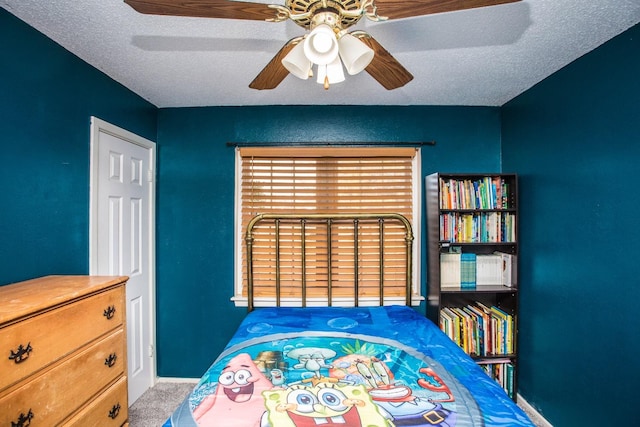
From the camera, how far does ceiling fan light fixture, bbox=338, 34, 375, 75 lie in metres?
1.05

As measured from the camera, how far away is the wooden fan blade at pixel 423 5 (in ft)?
3.03

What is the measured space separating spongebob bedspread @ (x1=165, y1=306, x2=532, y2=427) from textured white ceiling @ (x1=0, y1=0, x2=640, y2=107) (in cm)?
159

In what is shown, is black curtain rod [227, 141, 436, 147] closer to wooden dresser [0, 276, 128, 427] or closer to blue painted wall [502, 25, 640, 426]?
blue painted wall [502, 25, 640, 426]

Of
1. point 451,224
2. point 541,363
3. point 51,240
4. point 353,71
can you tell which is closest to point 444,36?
point 353,71

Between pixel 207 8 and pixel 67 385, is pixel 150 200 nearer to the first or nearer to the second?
pixel 67 385

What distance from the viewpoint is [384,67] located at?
1.29m

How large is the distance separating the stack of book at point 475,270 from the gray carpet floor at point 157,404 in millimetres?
2247

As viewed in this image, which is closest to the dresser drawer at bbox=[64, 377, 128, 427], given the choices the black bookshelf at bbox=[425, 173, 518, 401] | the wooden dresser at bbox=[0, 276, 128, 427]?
the wooden dresser at bbox=[0, 276, 128, 427]

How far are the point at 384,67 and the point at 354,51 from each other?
0.27 metres

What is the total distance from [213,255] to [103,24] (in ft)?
5.58

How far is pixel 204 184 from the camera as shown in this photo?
2.61 meters

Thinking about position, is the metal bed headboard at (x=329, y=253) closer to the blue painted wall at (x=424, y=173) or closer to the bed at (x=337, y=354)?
the bed at (x=337, y=354)

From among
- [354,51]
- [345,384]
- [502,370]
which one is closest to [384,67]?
[354,51]

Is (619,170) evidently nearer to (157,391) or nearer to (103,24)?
(103,24)
